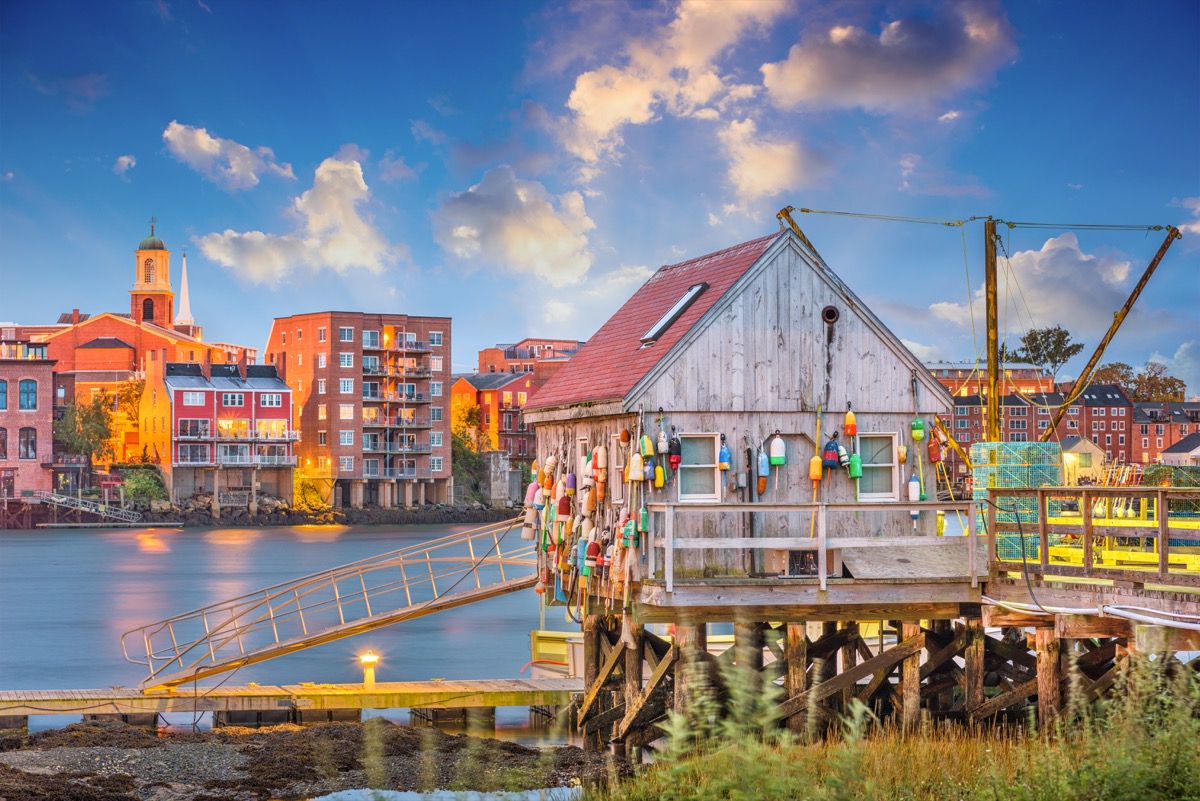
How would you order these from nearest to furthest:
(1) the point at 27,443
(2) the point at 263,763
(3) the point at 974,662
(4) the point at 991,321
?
1. (3) the point at 974,662
2. (2) the point at 263,763
3. (4) the point at 991,321
4. (1) the point at 27,443

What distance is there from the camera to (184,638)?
2217 inches

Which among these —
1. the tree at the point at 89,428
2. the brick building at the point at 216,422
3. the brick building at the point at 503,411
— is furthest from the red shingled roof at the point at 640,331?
the brick building at the point at 503,411

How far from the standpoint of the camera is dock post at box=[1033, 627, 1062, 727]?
19703 mm

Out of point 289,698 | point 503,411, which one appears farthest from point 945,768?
point 503,411

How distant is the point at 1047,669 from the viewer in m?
19.9

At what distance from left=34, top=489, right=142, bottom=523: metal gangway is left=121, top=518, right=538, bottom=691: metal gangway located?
47067mm

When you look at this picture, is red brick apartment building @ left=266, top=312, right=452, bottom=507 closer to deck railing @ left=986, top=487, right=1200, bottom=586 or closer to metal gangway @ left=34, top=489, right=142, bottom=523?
metal gangway @ left=34, top=489, right=142, bottom=523

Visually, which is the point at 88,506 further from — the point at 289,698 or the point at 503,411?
the point at 289,698

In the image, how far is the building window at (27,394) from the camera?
136250 millimetres

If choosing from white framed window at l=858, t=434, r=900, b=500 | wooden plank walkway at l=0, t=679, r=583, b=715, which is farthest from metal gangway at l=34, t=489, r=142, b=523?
white framed window at l=858, t=434, r=900, b=500

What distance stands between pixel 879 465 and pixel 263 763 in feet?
35.8

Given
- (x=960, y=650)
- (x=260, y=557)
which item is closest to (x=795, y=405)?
(x=960, y=650)

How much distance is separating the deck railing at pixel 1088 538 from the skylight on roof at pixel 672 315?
5.82 m

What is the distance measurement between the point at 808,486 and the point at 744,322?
2.69 metres
